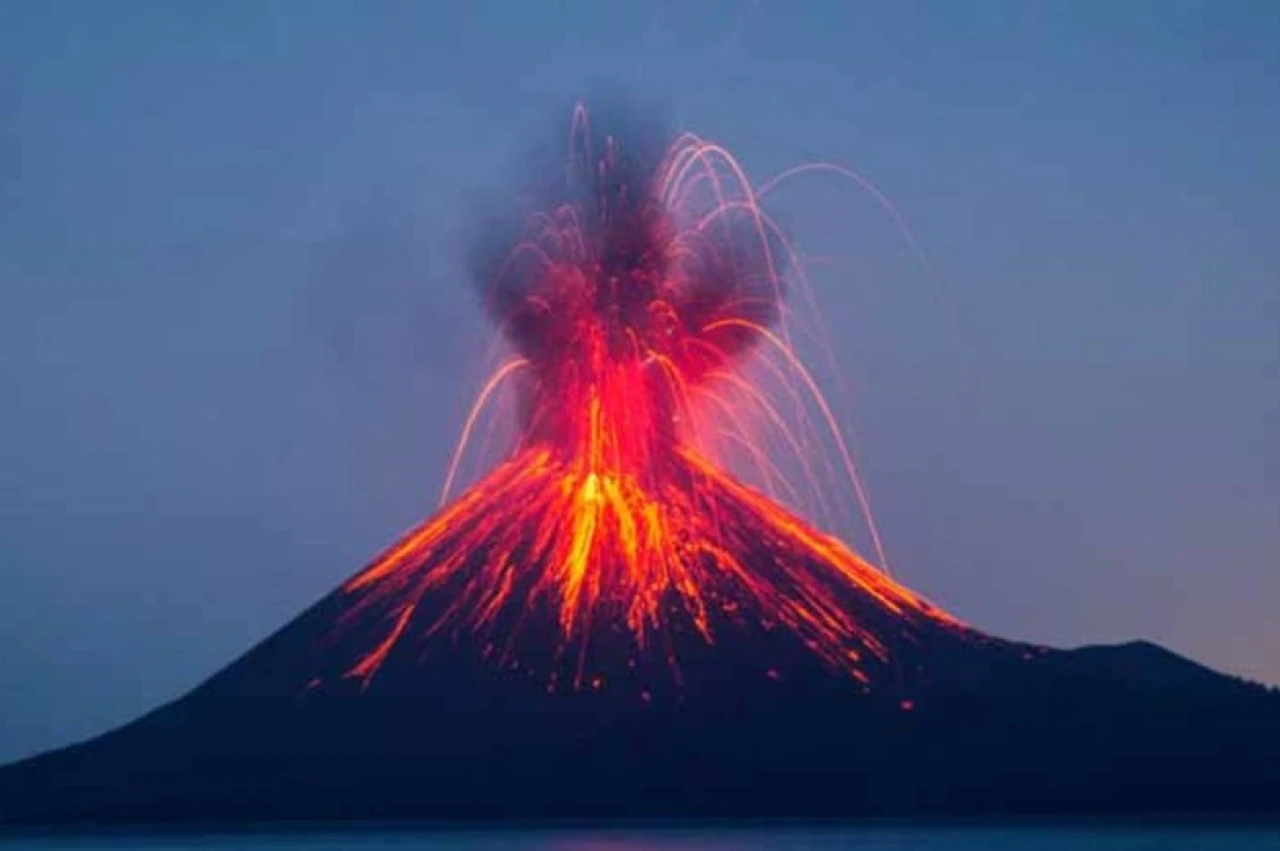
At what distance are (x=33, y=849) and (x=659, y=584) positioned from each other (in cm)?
2267

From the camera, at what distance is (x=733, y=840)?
5384 inches

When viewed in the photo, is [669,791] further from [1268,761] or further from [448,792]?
[1268,761]

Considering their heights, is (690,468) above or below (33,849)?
above

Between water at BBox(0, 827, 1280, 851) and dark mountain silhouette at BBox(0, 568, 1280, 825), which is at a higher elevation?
dark mountain silhouette at BBox(0, 568, 1280, 825)

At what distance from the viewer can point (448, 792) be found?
477 feet

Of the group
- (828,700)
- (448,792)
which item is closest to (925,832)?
(828,700)

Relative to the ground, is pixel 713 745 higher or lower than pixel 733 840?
higher

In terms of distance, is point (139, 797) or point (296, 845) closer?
point (296, 845)

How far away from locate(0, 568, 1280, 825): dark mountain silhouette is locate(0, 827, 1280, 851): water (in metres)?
1.16

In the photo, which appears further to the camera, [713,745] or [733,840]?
[713,745]

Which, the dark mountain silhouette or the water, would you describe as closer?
the water

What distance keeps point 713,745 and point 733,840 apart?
8.83 m

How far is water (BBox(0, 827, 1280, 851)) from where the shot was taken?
423 ft

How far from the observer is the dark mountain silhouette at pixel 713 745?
144 m
